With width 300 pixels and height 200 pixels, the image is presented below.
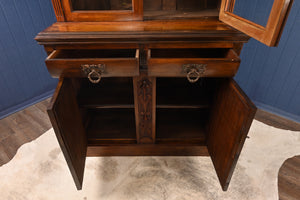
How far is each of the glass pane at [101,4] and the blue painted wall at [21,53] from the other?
84 centimetres

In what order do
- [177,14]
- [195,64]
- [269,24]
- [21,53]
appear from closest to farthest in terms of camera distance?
[269,24]
[195,64]
[177,14]
[21,53]

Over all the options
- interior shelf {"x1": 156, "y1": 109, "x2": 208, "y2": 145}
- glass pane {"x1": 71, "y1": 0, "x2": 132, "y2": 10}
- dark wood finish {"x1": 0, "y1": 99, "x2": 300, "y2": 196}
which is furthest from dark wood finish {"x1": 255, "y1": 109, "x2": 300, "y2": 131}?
glass pane {"x1": 71, "y1": 0, "x2": 132, "y2": 10}

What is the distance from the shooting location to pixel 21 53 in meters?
1.87

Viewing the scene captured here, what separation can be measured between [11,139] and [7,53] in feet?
2.63

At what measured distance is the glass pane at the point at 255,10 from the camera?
92 cm

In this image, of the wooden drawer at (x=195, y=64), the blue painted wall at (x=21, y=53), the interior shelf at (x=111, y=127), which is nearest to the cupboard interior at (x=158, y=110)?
the interior shelf at (x=111, y=127)

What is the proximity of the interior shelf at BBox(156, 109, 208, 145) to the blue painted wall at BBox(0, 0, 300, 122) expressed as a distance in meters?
0.75

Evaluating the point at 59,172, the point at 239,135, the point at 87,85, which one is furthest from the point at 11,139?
the point at 239,135

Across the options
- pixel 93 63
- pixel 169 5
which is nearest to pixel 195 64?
pixel 93 63

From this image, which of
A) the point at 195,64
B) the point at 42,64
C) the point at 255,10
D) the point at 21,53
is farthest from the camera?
the point at 42,64

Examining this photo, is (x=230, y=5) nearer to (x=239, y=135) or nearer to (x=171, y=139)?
(x=239, y=135)

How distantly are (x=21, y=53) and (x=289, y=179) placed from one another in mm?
2546

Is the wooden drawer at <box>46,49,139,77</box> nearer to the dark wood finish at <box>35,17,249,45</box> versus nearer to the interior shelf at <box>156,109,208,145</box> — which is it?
the dark wood finish at <box>35,17,249,45</box>

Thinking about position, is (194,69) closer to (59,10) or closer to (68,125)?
(68,125)
